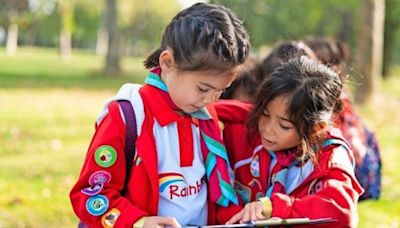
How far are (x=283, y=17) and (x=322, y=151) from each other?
31025 mm

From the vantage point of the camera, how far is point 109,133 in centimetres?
219

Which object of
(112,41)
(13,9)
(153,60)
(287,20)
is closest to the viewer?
(153,60)

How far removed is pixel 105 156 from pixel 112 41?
17934 millimetres

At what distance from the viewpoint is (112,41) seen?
19.8m

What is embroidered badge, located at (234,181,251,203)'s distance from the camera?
262 cm

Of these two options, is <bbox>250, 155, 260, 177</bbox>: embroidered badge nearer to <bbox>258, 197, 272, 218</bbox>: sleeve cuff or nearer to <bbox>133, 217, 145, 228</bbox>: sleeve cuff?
<bbox>258, 197, 272, 218</bbox>: sleeve cuff

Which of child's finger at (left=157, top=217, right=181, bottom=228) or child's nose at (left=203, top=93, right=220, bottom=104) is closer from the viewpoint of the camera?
child's finger at (left=157, top=217, right=181, bottom=228)

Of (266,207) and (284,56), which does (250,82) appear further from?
(266,207)

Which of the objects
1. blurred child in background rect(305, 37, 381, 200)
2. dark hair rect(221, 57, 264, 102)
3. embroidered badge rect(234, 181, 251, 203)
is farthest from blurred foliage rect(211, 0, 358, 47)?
embroidered badge rect(234, 181, 251, 203)

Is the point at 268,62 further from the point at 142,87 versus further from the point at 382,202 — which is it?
the point at 382,202

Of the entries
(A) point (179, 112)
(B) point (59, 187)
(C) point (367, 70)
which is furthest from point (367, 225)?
(C) point (367, 70)

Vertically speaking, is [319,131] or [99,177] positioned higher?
[319,131]

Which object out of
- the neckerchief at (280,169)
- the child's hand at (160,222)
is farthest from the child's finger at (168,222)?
the neckerchief at (280,169)

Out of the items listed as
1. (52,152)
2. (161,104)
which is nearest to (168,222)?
(161,104)
